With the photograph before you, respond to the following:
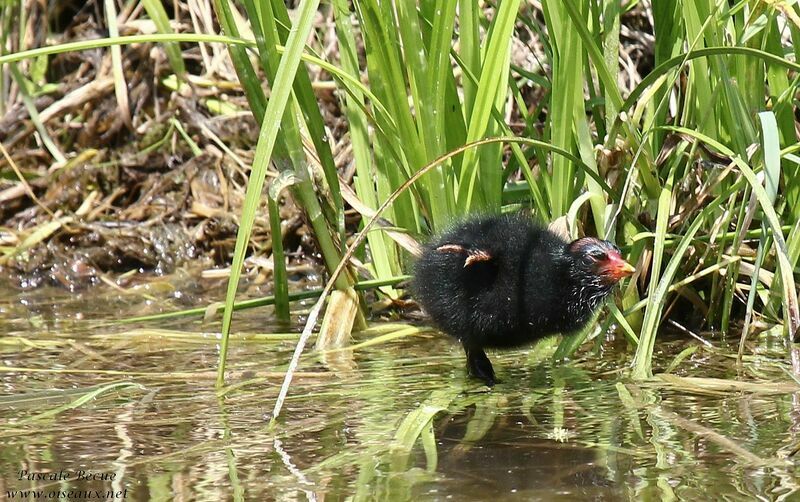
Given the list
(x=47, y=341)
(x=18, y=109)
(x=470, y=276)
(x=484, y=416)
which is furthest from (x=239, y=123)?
(x=484, y=416)

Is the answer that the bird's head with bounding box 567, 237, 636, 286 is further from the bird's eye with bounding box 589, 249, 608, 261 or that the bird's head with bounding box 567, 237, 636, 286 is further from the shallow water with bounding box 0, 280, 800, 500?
the shallow water with bounding box 0, 280, 800, 500

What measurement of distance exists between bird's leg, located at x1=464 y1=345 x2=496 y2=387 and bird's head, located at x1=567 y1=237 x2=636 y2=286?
42cm

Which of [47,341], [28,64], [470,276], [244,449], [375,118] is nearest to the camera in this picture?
[244,449]

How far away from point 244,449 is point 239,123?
13.3 feet

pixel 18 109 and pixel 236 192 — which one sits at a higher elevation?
pixel 18 109

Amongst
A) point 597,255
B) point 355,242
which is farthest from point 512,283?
point 355,242

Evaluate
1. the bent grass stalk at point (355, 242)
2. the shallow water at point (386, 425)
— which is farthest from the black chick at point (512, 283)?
the bent grass stalk at point (355, 242)

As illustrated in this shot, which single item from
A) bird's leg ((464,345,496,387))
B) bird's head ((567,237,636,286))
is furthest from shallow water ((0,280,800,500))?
bird's head ((567,237,636,286))

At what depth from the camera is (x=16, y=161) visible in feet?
21.8

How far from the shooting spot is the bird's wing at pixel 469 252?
3.42 m

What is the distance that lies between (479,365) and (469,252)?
Answer: 0.37m

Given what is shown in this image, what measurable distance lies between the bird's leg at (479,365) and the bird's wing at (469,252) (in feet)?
0.93

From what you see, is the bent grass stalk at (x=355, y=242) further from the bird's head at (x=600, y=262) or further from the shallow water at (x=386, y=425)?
the bird's head at (x=600, y=262)

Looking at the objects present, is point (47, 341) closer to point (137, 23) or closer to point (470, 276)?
point (470, 276)
